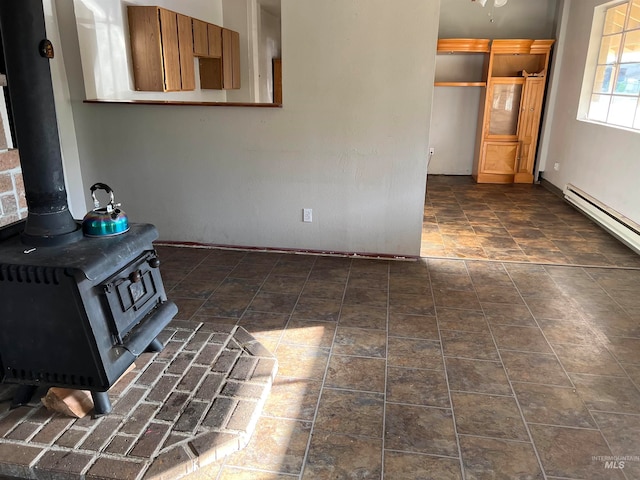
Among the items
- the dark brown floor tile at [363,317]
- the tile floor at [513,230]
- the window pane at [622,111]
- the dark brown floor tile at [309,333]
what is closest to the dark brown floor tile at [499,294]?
the tile floor at [513,230]

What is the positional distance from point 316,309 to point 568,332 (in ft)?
5.01

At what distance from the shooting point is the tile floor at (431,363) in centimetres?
186

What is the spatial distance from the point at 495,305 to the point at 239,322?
1.68 m

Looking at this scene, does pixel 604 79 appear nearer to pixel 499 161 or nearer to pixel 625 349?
pixel 499 161

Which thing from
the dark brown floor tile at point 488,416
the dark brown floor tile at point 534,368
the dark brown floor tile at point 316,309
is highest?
the dark brown floor tile at point 316,309

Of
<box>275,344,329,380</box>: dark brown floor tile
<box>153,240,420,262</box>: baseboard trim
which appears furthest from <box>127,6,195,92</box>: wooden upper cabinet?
<box>275,344,329,380</box>: dark brown floor tile

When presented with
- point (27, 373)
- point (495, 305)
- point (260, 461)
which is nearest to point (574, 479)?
point (260, 461)

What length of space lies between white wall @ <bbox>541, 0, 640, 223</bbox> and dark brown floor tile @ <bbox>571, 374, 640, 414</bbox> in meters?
2.51

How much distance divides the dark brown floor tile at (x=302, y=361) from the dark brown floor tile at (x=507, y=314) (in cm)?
113

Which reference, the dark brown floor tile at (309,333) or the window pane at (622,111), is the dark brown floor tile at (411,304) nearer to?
the dark brown floor tile at (309,333)

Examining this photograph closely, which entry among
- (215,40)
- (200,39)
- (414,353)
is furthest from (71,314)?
(215,40)

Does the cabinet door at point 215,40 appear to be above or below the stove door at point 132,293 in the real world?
above

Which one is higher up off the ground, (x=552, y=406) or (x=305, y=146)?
(x=305, y=146)

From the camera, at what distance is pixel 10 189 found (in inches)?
89.0
